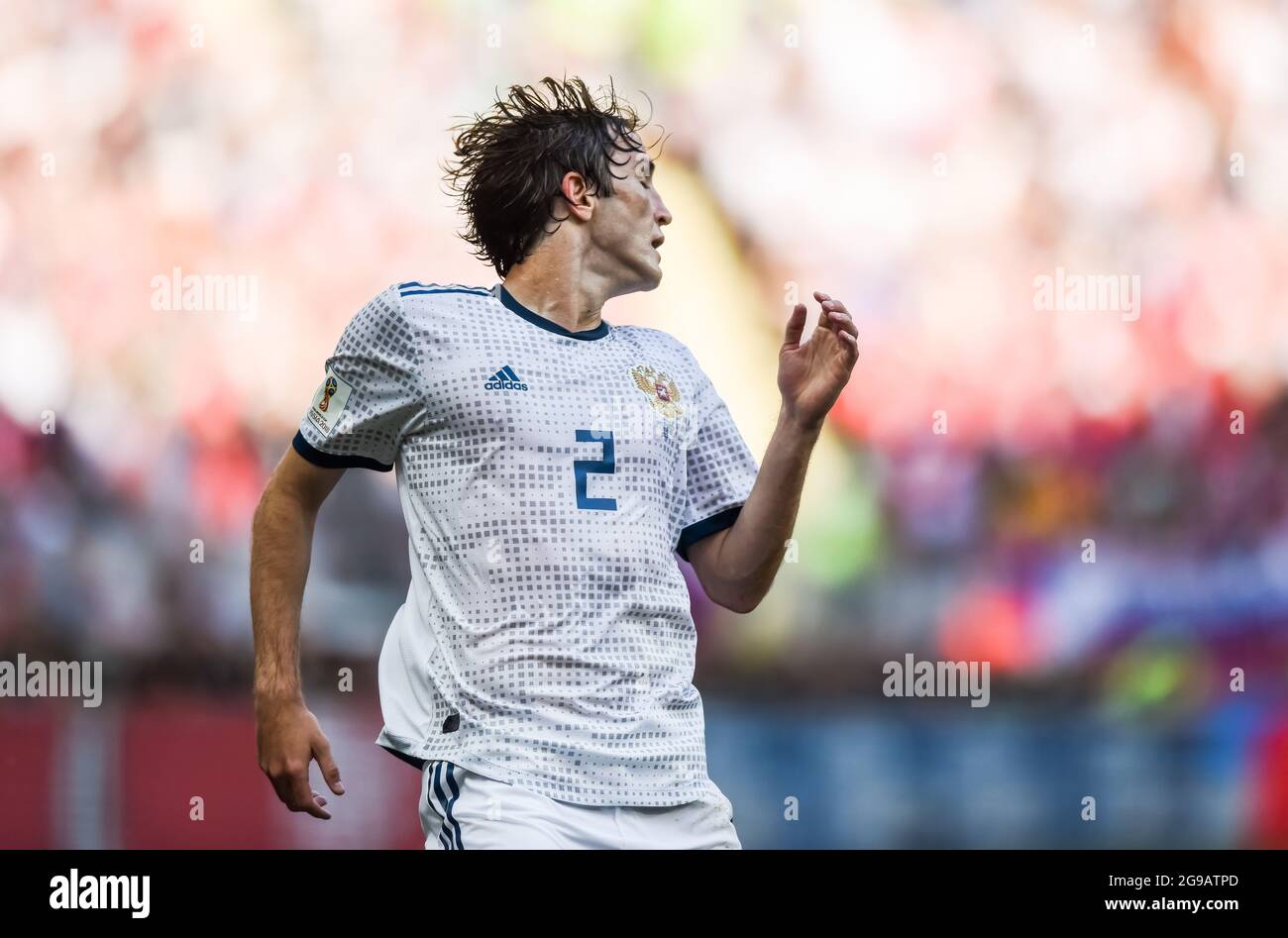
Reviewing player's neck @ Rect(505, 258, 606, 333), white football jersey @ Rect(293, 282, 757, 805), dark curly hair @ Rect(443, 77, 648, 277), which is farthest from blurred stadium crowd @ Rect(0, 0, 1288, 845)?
white football jersey @ Rect(293, 282, 757, 805)

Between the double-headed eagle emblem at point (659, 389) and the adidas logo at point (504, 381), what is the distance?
20cm

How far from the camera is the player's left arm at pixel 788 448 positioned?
2.32 m

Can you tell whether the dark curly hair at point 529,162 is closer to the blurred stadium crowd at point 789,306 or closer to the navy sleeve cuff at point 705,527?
the navy sleeve cuff at point 705,527

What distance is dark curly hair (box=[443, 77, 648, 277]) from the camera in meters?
2.56

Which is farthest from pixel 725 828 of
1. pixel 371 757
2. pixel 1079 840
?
pixel 371 757

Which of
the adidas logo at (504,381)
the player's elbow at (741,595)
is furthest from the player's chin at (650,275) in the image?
the player's elbow at (741,595)

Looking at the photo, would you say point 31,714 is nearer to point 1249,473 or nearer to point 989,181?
point 989,181

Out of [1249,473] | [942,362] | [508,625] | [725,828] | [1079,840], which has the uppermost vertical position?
[942,362]

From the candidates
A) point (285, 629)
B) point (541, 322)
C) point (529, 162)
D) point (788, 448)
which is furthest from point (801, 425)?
point (285, 629)

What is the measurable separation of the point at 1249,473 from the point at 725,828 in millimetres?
6585

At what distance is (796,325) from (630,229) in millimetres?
368

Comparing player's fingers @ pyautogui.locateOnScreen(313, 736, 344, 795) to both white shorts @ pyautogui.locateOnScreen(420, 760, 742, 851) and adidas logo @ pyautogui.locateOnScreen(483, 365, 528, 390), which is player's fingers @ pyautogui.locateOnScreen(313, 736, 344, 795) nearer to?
white shorts @ pyautogui.locateOnScreen(420, 760, 742, 851)

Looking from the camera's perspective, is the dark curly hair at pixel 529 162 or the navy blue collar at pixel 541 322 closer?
the navy blue collar at pixel 541 322

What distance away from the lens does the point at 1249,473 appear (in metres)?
8.02
